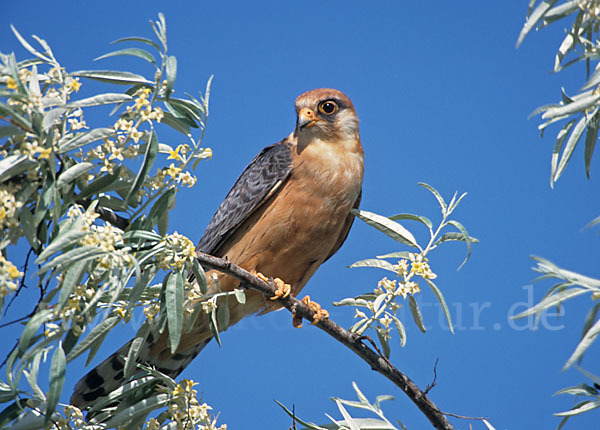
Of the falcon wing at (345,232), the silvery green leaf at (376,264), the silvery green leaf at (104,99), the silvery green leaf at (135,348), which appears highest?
the falcon wing at (345,232)

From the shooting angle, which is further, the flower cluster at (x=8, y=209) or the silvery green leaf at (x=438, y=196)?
the silvery green leaf at (x=438, y=196)

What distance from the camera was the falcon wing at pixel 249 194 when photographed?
4996 mm

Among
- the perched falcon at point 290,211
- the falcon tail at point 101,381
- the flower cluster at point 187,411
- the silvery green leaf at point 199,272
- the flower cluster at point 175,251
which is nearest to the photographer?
the flower cluster at point 175,251

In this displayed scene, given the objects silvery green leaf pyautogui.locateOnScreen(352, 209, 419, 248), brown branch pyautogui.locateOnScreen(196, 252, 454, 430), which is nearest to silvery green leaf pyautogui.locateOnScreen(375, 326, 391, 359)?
brown branch pyautogui.locateOnScreen(196, 252, 454, 430)

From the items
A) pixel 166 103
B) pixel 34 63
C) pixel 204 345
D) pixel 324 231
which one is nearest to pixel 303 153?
pixel 324 231

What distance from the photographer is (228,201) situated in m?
5.32

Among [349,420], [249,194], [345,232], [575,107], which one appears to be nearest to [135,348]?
[349,420]

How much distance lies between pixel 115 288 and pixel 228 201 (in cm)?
301

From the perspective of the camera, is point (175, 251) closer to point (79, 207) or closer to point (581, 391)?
point (79, 207)

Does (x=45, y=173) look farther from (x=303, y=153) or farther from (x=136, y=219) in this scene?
(x=303, y=153)

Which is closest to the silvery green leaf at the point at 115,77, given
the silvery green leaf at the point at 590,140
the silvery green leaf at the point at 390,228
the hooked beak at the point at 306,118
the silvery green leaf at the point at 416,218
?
the silvery green leaf at the point at 390,228

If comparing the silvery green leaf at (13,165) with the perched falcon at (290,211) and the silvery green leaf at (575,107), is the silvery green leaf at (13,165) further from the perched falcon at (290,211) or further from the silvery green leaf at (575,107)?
the perched falcon at (290,211)

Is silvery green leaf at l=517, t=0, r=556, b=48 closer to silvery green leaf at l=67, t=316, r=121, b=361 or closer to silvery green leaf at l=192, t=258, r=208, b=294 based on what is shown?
silvery green leaf at l=192, t=258, r=208, b=294

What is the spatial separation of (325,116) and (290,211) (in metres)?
0.98
